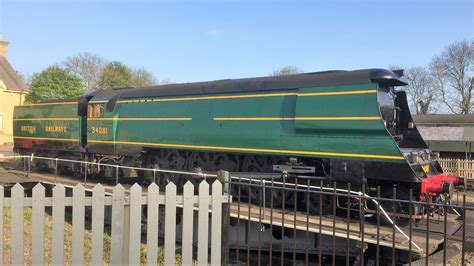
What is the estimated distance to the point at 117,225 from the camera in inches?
163

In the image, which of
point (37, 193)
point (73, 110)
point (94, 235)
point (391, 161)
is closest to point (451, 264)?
point (391, 161)

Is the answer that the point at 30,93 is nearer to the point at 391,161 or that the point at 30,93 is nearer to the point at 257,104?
the point at 257,104

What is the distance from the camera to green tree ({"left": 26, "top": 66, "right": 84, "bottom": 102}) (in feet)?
132

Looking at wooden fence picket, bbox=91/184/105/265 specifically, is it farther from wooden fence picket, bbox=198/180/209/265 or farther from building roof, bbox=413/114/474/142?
building roof, bbox=413/114/474/142

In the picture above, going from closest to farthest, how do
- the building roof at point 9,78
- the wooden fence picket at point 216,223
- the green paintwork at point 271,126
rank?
the wooden fence picket at point 216,223
the green paintwork at point 271,126
the building roof at point 9,78

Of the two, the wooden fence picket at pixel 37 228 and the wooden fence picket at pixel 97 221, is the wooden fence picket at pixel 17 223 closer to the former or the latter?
the wooden fence picket at pixel 37 228

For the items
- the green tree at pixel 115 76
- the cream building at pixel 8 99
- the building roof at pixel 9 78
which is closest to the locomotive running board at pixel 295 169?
the cream building at pixel 8 99

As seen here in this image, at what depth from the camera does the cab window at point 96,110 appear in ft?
47.2

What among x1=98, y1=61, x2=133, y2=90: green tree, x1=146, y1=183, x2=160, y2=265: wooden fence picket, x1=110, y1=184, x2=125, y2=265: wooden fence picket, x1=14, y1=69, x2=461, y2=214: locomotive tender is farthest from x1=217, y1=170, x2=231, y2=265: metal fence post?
x1=98, y1=61, x2=133, y2=90: green tree

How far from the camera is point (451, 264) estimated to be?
252 inches

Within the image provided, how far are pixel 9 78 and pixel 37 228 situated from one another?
1753 inches

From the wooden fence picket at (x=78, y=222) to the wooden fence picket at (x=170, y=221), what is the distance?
2.50ft

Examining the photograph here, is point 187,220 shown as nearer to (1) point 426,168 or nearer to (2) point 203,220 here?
(2) point 203,220

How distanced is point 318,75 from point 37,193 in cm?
686
